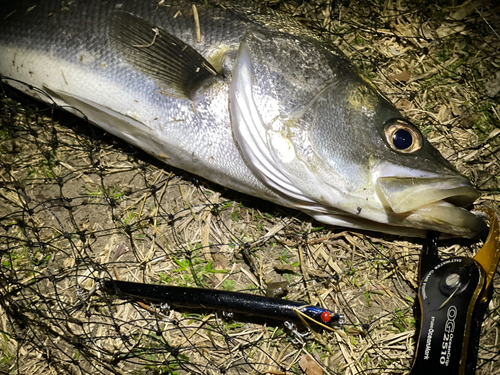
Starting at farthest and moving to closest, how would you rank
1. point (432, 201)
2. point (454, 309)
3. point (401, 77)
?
point (401, 77)
point (454, 309)
point (432, 201)

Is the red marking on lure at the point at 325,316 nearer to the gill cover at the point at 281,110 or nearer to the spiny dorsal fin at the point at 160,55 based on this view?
the gill cover at the point at 281,110

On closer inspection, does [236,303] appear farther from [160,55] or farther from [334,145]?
[160,55]

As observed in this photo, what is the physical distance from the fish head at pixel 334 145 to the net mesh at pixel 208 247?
20.5 inches

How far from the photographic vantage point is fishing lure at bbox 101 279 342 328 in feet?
7.82

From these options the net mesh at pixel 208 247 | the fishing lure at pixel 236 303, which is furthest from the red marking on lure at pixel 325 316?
the net mesh at pixel 208 247

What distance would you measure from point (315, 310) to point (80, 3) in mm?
2260

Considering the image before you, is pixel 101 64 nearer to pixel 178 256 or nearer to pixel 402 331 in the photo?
pixel 178 256

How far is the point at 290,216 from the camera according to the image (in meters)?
2.81

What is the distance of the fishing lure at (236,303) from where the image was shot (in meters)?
2.38

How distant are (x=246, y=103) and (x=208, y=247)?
3.27ft

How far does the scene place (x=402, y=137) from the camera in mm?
2277

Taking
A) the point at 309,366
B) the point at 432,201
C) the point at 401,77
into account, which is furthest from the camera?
the point at 401,77

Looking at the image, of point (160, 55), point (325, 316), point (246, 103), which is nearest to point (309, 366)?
point (325, 316)

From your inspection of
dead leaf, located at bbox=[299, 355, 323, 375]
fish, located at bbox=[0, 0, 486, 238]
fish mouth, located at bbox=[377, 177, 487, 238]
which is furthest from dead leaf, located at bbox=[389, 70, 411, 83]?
dead leaf, located at bbox=[299, 355, 323, 375]
